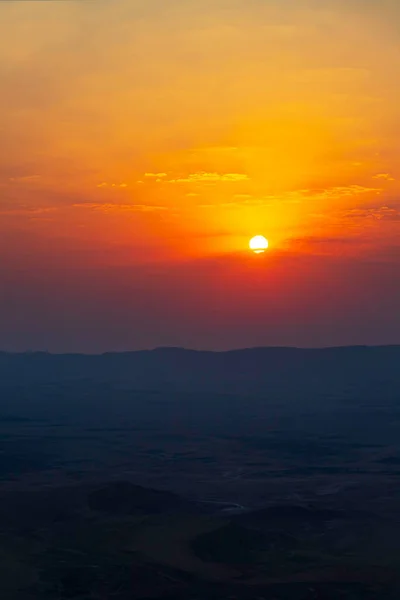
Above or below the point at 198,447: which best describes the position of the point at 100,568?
below

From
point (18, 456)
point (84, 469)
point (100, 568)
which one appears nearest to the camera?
point (100, 568)

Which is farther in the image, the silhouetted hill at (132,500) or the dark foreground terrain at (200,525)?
the silhouetted hill at (132,500)

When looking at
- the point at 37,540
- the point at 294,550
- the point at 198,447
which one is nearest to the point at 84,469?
the point at 198,447

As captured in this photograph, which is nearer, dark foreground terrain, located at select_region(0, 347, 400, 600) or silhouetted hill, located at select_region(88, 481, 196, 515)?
dark foreground terrain, located at select_region(0, 347, 400, 600)

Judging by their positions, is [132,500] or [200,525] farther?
[132,500]

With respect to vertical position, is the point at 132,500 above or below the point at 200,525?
above

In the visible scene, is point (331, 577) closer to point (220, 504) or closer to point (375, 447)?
point (220, 504)

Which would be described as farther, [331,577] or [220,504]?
[220,504]

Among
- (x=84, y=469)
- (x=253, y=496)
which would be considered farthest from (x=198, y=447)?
(x=253, y=496)

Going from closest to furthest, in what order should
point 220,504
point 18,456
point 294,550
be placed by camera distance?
point 294,550 → point 220,504 → point 18,456
